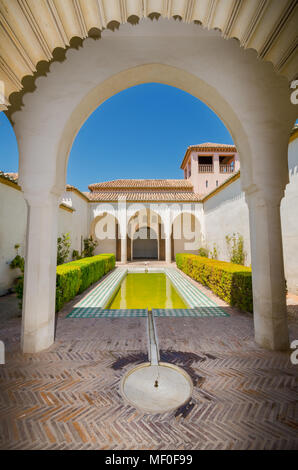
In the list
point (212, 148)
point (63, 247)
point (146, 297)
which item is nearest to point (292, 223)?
point (146, 297)

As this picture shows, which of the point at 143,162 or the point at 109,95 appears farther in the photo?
the point at 143,162

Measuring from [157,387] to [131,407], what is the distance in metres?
0.41

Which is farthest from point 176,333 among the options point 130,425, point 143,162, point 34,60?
point 143,162

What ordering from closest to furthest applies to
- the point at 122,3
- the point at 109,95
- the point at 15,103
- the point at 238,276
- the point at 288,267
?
the point at 122,3
the point at 15,103
the point at 109,95
the point at 238,276
the point at 288,267

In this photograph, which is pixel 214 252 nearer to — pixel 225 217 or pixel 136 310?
Answer: pixel 225 217

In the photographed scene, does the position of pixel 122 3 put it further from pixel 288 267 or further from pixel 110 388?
pixel 288 267

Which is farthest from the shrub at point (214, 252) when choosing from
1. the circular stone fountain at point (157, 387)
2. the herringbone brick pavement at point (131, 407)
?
the circular stone fountain at point (157, 387)

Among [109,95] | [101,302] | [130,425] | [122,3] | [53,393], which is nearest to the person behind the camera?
[122,3]

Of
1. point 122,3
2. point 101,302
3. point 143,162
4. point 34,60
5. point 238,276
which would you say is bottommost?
point 101,302

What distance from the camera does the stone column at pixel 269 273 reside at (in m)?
3.36

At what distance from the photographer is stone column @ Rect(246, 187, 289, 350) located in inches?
132

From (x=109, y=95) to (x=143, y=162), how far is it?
21.2 m

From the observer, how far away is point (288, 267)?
7.37 metres

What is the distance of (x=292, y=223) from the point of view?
23.8ft
